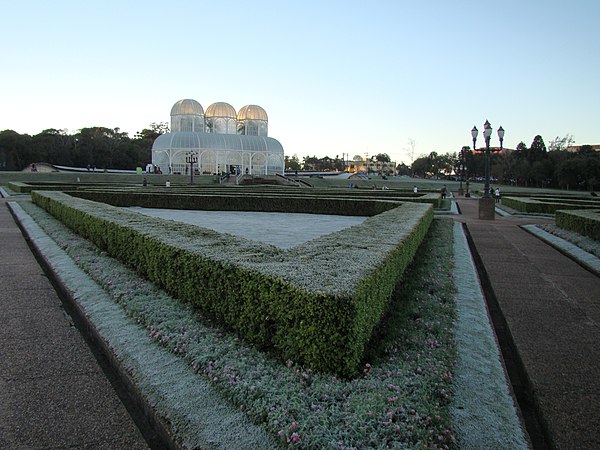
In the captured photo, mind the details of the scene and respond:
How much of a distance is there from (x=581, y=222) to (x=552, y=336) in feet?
25.2

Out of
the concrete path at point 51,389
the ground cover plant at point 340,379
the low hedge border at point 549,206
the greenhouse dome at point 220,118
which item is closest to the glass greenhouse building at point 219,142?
the greenhouse dome at point 220,118

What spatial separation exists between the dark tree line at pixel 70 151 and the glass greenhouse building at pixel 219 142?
1174 cm

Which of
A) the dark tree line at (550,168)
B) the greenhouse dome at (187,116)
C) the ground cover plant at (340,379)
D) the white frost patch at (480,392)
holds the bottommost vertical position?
the white frost patch at (480,392)

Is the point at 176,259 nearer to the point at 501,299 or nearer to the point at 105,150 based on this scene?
the point at 501,299

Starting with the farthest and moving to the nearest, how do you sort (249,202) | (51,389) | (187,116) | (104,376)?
1. (187,116)
2. (249,202)
3. (104,376)
4. (51,389)

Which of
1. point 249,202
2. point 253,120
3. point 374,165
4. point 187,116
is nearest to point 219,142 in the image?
point 187,116

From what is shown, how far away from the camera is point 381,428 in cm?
246

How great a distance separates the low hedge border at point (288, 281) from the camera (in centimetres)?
310

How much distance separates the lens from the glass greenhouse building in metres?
52.9

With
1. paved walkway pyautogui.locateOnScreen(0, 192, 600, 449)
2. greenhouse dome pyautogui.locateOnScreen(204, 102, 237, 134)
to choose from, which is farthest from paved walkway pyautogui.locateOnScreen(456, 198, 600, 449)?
greenhouse dome pyautogui.locateOnScreen(204, 102, 237, 134)

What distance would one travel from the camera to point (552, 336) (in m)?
4.42

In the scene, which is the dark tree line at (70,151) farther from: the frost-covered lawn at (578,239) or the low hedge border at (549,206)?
the frost-covered lawn at (578,239)

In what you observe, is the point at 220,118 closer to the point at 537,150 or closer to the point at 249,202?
the point at 537,150

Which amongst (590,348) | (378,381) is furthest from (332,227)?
(378,381)
